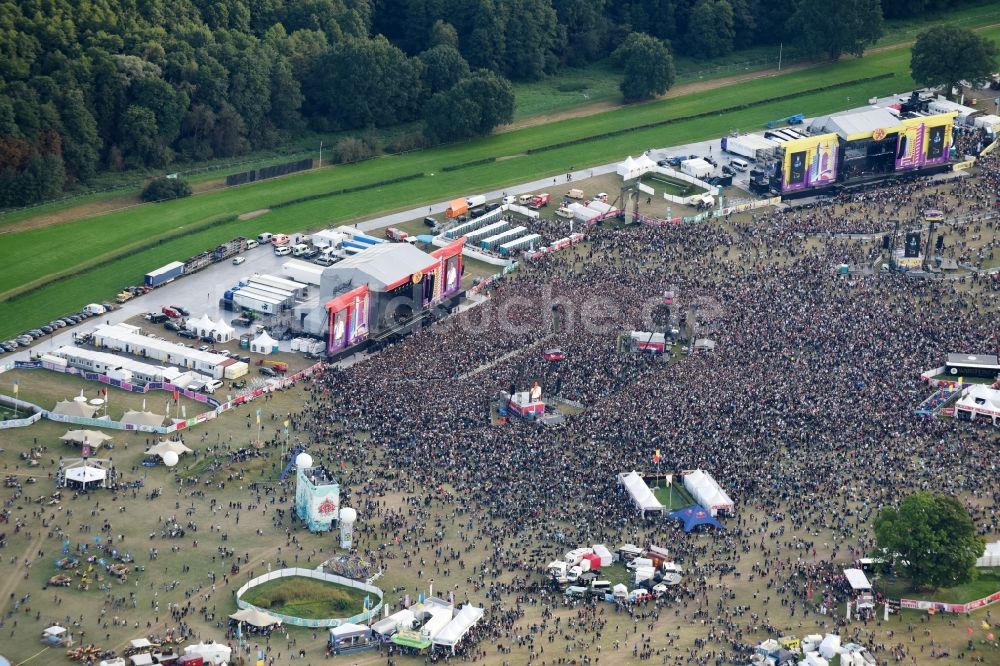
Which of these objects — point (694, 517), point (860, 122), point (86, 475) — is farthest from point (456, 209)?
point (694, 517)

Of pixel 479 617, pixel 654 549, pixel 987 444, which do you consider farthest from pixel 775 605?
pixel 987 444

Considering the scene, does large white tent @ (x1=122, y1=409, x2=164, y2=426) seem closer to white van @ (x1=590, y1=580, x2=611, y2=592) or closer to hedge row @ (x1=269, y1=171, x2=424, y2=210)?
white van @ (x1=590, y1=580, x2=611, y2=592)

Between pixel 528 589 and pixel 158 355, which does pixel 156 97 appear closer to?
pixel 158 355

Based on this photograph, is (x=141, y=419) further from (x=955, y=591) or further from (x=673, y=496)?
(x=955, y=591)

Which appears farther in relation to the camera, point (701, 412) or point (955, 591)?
point (701, 412)

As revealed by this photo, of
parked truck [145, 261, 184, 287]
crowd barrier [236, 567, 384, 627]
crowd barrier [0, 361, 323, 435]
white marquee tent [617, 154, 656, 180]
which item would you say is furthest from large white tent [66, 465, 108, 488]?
white marquee tent [617, 154, 656, 180]
